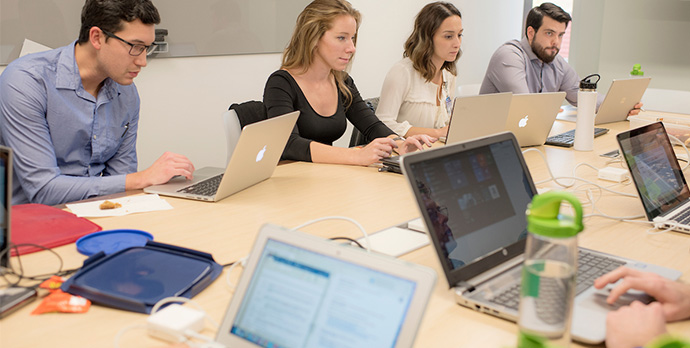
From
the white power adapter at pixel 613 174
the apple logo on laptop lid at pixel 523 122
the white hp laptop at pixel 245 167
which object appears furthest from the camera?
the apple logo on laptop lid at pixel 523 122

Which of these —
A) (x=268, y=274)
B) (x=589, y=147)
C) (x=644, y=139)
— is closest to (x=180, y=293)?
(x=268, y=274)

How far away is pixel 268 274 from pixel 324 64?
1.87m

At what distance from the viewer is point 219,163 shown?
13.0 ft

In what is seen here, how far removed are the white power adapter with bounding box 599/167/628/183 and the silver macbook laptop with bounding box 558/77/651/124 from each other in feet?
3.94

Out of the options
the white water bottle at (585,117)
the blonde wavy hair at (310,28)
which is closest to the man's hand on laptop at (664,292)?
the white water bottle at (585,117)

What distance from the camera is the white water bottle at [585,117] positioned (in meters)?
2.57

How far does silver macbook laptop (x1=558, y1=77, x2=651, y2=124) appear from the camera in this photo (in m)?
3.25

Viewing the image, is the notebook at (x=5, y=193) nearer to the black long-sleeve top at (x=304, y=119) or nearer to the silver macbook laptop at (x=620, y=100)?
the black long-sleeve top at (x=304, y=119)

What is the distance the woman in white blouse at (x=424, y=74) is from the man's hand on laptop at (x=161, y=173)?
130cm

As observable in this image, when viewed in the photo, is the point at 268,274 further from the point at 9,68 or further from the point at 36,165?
the point at 9,68

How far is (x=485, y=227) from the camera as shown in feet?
4.15

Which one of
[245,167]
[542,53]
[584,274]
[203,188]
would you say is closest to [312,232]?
[245,167]

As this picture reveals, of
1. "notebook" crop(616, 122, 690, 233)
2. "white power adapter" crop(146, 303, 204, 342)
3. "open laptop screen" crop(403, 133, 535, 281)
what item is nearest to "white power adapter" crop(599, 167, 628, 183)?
"notebook" crop(616, 122, 690, 233)

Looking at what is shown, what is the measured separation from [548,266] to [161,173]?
145 centimetres
